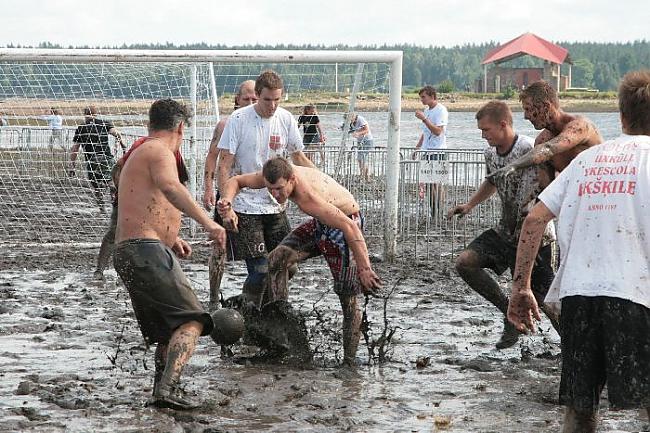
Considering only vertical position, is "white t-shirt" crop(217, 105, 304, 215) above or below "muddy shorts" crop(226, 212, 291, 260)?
above

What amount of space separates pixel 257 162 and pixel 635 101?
15.1ft

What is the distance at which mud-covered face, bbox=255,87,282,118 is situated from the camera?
918 centimetres

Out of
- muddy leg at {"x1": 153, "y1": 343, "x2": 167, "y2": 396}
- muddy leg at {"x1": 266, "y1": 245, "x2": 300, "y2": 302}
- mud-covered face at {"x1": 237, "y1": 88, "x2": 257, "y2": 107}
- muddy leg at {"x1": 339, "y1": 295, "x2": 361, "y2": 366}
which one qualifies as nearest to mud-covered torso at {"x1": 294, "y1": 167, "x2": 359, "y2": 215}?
muddy leg at {"x1": 266, "y1": 245, "x2": 300, "y2": 302}

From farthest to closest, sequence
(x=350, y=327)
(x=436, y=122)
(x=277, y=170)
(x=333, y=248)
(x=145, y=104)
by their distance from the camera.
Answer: (x=436, y=122)
(x=145, y=104)
(x=350, y=327)
(x=333, y=248)
(x=277, y=170)

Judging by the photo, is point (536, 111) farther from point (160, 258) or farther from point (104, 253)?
point (104, 253)

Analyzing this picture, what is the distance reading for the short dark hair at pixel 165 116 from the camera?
7.14 meters

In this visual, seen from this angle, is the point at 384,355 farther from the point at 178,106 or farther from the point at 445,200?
the point at 445,200

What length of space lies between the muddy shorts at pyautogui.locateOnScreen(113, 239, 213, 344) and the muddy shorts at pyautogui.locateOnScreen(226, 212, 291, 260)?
2.15 m

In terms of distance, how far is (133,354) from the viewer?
28.2ft

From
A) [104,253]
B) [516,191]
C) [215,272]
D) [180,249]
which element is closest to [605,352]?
[180,249]

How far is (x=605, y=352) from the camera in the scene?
5105 mm

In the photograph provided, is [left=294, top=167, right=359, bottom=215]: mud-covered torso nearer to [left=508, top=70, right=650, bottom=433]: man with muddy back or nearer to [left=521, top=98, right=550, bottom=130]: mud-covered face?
[left=521, top=98, right=550, bottom=130]: mud-covered face

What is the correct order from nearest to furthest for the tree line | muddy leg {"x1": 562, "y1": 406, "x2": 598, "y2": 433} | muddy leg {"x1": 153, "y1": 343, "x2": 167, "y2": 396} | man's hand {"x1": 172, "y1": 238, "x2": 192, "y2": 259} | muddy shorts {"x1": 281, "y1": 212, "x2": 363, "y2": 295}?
muddy leg {"x1": 562, "y1": 406, "x2": 598, "y2": 433}
muddy leg {"x1": 153, "y1": 343, "x2": 167, "y2": 396}
man's hand {"x1": 172, "y1": 238, "x2": 192, "y2": 259}
muddy shorts {"x1": 281, "y1": 212, "x2": 363, "y2": 295}
the tree line

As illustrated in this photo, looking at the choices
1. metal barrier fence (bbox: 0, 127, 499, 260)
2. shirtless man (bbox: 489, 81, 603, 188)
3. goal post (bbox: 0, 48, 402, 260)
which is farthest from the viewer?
metal barrier fence (bbox: 0, 127, 499, 260)
